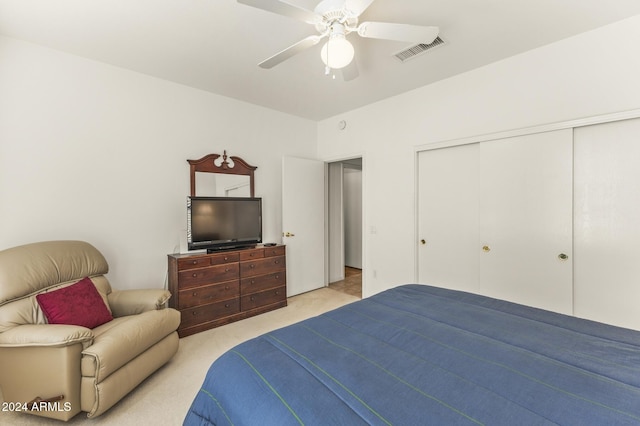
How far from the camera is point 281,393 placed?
955mm

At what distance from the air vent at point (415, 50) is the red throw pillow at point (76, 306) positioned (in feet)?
10.9

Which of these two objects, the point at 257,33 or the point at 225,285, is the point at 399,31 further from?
the point at 225,285

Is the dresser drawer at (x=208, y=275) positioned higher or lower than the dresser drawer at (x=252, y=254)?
lower

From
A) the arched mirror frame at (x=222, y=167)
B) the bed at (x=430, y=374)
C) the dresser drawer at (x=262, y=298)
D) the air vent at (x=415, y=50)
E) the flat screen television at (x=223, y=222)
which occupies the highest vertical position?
the air vent at (x=415, y=50)

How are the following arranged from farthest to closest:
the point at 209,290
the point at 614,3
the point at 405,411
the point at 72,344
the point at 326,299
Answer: the point at 326,299 < the point at 209,290 < the point at 614,3 < the point at 72,344 < the point at 405,411

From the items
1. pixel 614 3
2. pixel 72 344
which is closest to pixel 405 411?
pixel 72 344

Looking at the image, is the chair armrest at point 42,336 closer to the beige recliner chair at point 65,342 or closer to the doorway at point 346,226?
the beige recliner chair at point 65,342

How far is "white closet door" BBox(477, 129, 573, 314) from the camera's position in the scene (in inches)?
94.6

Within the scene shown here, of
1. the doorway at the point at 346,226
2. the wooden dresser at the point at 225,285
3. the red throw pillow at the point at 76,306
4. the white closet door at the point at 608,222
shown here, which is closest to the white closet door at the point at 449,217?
the white closet door at the point at 608,222

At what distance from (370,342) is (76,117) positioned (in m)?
3.27

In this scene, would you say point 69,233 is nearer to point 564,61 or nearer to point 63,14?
point 63,14

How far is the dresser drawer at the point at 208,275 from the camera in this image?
288cm

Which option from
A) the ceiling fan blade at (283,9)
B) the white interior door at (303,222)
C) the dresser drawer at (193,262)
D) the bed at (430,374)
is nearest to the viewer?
the bed at (430,374)

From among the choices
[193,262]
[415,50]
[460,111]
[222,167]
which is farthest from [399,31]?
[193,262]
